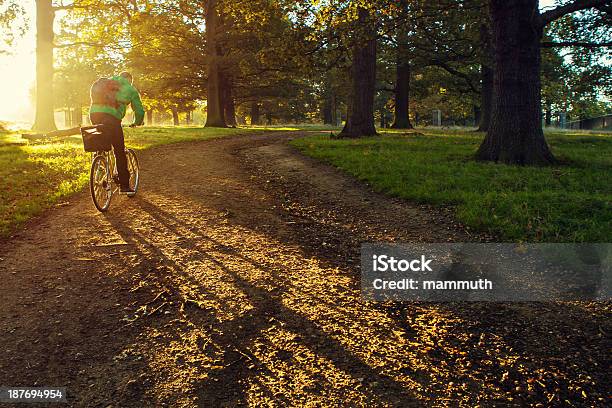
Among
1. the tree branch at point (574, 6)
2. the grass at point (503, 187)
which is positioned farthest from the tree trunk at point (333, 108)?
the tree branch at point (574, 6)

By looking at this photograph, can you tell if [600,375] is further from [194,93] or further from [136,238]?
[194,93]

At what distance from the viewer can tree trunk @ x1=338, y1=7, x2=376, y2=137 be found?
17469mm

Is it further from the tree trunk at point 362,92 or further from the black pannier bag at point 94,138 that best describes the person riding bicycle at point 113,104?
the tree trunk at point 362,92

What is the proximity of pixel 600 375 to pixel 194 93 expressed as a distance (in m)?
39.9

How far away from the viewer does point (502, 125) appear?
34.1ft

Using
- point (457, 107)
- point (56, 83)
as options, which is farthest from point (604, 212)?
point (56, 83)

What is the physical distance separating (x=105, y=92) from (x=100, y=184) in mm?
1445

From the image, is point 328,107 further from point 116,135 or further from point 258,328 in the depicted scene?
A: point 258,328

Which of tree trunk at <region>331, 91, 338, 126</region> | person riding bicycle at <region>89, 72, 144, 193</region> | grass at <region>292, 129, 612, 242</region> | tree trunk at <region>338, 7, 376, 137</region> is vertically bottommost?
grass at <region>292, 129, 612, 242</region>

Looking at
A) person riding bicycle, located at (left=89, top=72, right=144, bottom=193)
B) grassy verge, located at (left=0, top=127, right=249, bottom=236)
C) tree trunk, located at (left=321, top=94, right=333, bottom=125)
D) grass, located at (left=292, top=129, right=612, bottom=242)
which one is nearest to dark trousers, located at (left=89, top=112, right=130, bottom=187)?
person riding bicycle, located at (left=89, top=72, right=144, bottom=193)

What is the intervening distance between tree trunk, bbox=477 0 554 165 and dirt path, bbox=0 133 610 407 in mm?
5159

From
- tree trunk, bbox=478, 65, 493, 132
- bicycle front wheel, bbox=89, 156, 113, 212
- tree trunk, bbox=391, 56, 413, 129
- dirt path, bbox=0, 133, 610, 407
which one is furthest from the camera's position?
tree trunk, bbox=391, 56, 413, 129

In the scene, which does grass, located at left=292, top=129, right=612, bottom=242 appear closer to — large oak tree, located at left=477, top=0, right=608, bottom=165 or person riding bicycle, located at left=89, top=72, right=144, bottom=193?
large oak tree, located at left=477, top=0, right=608, bottom=165

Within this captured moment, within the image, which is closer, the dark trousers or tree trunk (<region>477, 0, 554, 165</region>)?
the dark trousers
